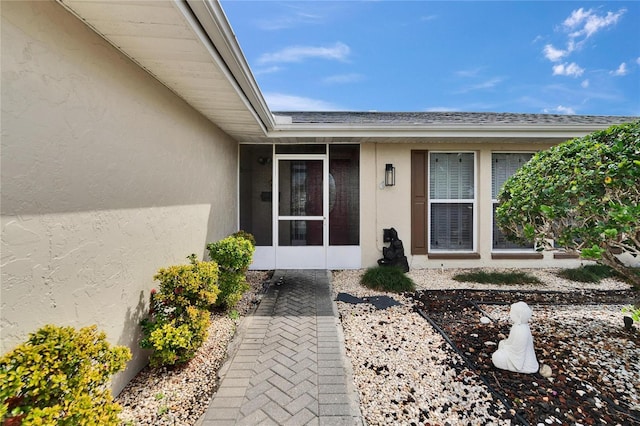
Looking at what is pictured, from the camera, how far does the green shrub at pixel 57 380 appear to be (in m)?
1.21

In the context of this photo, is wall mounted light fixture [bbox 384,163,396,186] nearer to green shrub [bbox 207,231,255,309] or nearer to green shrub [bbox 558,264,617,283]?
green shrub [bbox 207,231,255,309]

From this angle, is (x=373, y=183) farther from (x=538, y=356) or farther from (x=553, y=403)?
(x=553, y=403)

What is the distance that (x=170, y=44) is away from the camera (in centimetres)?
224

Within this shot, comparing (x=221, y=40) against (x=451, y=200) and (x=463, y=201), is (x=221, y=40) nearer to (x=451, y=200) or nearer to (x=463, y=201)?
(x=451, y=200)

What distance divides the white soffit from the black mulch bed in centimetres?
372

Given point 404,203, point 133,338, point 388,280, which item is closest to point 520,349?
point 388,280

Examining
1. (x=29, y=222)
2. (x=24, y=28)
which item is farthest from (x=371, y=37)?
(x=29, y=222)

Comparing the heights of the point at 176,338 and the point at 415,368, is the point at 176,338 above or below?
above

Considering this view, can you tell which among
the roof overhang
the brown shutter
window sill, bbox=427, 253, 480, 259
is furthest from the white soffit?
window sill, bbox=427, 253, 480, 259

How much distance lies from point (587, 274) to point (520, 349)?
459cm

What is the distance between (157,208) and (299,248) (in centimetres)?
368

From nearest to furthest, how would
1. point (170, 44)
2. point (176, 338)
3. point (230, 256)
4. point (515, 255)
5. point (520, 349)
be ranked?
1. point (170, 44)
2. point (176, 338)
3. point (520, 349)
4. point (230, 256)
5. point (515, 255)

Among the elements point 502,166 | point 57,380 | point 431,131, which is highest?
point 431,131

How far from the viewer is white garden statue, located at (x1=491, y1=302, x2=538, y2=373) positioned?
8.27 feet
